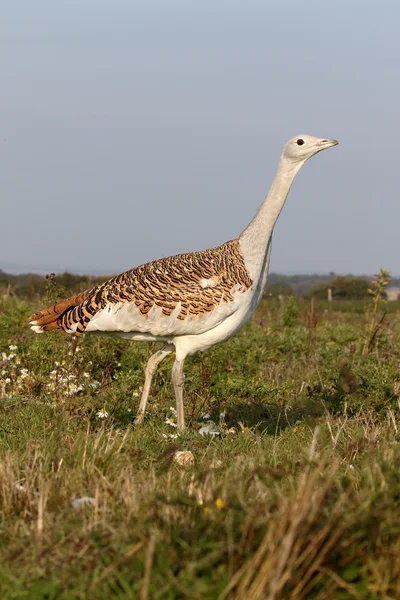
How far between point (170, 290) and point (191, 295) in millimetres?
184

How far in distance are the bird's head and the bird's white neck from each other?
51mm

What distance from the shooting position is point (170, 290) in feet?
20.3

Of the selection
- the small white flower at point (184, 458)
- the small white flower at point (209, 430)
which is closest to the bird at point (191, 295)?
the small white flower at point (209, 430)

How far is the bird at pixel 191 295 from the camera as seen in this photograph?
20.0ft

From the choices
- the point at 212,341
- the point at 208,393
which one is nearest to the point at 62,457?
the point at 212,341

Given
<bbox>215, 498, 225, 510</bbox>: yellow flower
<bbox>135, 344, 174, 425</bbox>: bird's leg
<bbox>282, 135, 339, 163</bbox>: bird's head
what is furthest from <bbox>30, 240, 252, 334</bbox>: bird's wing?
<bbox>215, 498, 225, 510</bbox>: yellow flower

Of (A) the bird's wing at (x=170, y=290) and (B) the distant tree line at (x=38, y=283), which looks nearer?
(A) the bird's wing at (x=170, y=290)

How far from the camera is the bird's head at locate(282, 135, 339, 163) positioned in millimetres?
6297

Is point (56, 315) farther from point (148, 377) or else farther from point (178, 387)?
point (178, 387)

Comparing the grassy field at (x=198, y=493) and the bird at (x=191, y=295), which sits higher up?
the bird at (x=191, y=295)

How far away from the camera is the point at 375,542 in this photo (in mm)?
2959

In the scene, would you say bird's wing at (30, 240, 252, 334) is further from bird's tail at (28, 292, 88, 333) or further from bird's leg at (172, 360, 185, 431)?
bird's leg at (172, 360, 185, 431)

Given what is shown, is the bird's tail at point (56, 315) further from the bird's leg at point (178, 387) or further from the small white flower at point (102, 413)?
the bird's leg at point (178, 387)

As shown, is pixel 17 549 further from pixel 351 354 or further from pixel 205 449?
pixel 351 354
